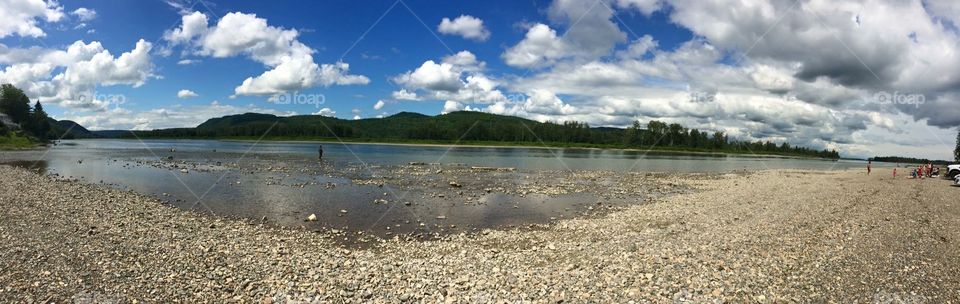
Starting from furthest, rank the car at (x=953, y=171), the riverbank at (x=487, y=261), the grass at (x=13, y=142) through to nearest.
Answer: the grass at (x=13, y=142)
the car at (x=953, y=171)
the riverbank at (x=487, y=261)

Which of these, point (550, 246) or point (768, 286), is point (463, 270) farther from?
point (768, 286)

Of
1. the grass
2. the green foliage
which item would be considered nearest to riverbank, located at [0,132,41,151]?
the grass

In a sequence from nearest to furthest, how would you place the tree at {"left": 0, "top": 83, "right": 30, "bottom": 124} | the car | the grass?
the car < the grass < the tree at {"left": 0, "top": 83, "right": 30, "bottom": 124}

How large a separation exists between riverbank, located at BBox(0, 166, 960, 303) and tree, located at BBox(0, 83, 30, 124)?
157418 mm

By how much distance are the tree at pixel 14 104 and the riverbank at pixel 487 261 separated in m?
157

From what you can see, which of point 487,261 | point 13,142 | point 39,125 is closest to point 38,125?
point 39,125

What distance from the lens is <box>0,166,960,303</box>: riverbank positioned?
12.1 m

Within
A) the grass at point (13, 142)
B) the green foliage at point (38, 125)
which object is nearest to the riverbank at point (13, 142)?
the grass at point (13, 142)

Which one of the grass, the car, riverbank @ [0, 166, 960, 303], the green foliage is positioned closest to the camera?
riverbank @ [0, 166, 960, 303]

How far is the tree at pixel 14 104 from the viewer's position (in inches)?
5212

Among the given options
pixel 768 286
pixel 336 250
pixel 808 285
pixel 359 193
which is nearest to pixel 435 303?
pixel 336 250

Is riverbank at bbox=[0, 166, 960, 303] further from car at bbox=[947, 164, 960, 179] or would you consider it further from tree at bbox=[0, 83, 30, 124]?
tree at bbox=[0, 83, 30, 124]

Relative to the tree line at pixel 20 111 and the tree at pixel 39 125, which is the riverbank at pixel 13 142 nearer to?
the tree line at pixel 20 111

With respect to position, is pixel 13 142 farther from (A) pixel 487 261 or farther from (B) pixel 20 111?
(A) pixel 487 261
